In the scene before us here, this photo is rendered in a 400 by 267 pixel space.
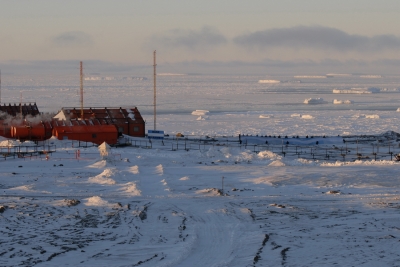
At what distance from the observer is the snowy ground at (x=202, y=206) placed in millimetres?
13352

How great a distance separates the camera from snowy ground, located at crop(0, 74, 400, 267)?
43.8 ft

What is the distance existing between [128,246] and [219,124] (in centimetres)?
3314

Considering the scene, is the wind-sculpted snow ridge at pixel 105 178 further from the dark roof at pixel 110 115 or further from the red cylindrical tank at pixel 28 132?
the dark roof at pixel 110 115

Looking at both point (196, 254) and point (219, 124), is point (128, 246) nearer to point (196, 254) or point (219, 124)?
point (196, 254)

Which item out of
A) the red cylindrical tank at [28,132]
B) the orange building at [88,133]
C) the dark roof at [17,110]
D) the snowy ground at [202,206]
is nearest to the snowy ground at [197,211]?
the snowy ground at [202,206]

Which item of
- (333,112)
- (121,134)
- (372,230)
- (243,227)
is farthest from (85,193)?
(333,112)

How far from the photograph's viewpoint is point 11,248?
44.3ft

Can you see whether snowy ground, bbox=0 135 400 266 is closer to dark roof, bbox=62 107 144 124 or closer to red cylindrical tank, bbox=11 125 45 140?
red cylindrical tank, bbox=11 125 45 140

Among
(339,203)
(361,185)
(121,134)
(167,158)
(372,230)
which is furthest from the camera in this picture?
(121,134)

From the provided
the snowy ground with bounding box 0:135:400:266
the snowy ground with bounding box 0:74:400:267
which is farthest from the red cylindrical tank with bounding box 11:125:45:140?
the snowy ground with bounding box 0:135:400:266

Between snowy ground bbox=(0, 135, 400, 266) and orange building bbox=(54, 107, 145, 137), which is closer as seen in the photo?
snowy ground bbox=(0, 135, 400, 266)

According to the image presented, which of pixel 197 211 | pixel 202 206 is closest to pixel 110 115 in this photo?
pixel 202 206

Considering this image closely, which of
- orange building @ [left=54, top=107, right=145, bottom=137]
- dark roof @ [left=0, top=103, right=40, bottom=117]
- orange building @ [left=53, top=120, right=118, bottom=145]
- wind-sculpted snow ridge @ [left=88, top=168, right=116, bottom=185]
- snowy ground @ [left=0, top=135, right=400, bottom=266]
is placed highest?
dark roof @ [left=0, top=103, right=40, bottom=117]

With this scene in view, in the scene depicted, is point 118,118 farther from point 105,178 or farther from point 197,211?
point 197,211
